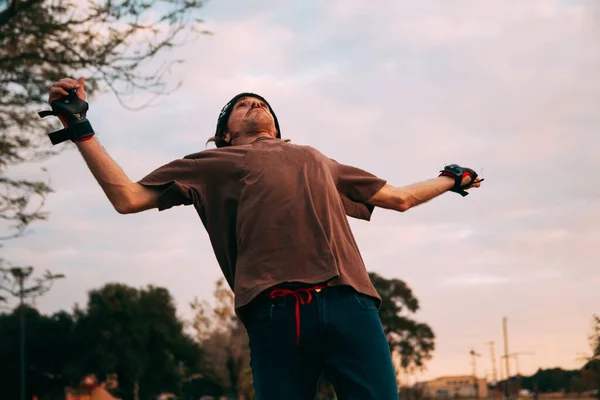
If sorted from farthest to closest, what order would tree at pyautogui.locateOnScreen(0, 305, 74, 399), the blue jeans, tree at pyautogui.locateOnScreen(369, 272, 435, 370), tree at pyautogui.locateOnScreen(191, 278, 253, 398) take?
tree at pyautogui.locateOnScreen(369, 272, 435, 370) < tree at pyautogui.locateOnScreen(0, 305, 74, 399) < tree at pyautogui.locateOnScreen(191, 278, 253, 398) < the blue jeans

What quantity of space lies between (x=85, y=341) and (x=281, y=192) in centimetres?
5337

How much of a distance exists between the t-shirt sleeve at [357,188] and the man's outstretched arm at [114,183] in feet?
2.56

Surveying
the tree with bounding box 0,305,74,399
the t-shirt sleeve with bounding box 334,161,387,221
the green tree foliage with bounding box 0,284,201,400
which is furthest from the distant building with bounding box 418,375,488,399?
the t-shirt sleeve with bounding box 334,161,387,221

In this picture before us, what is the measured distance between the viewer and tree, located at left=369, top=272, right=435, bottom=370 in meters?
67.5

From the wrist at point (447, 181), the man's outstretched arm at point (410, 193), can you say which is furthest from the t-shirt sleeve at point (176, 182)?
the wrist at point (447, 181)

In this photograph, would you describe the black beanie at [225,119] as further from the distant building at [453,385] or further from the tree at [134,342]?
the distant building at [453,385]

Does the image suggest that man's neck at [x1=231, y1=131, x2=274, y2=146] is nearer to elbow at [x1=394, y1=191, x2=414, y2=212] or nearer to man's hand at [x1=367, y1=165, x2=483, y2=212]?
man's hand at [x1=367, y1=165, x2=483, y2=212]

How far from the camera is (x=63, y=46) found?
12.9m

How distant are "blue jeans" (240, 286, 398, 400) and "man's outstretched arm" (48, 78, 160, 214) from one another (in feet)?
2.00

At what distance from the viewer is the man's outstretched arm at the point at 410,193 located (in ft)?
11.7

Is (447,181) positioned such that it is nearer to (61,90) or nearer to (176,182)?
(176,182)

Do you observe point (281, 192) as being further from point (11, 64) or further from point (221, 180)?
point (11, 64)

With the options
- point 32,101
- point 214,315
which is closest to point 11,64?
point 32,101

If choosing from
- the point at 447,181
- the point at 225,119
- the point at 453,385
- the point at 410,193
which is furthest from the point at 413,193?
the point at 453,385
